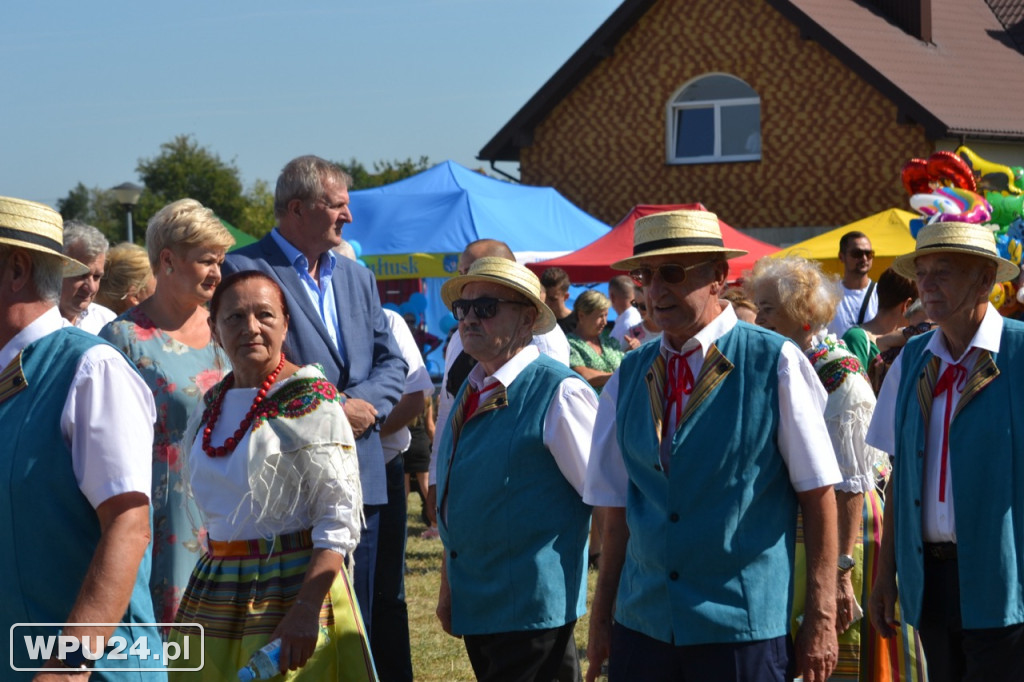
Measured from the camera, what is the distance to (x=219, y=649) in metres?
3.63

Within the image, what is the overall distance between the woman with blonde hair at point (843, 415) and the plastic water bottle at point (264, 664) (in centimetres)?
239

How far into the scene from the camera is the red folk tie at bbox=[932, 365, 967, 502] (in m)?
4.17

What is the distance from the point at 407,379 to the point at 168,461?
5.05ft

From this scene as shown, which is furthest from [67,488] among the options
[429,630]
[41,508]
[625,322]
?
[625,322]

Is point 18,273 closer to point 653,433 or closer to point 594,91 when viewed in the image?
point 653,433

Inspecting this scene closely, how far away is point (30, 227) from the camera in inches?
120

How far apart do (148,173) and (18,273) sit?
55.9m

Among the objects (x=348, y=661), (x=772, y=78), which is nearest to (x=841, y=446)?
(x=348, y=661)

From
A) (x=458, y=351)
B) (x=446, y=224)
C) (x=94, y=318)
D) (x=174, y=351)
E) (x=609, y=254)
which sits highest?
(x=446, y=224)

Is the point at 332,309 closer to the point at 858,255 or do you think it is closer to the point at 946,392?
the point at 946,392

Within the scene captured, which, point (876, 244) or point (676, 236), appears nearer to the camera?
point (676, 236)

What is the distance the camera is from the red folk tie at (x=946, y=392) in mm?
4168
